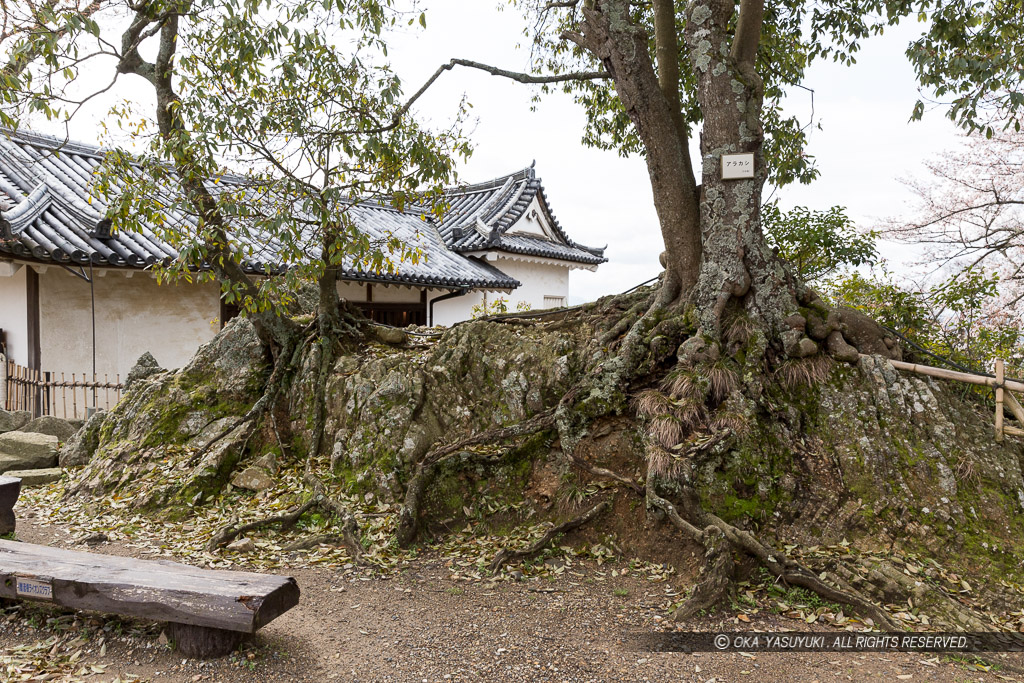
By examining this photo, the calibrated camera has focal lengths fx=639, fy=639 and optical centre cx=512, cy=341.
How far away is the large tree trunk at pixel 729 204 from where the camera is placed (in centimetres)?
620

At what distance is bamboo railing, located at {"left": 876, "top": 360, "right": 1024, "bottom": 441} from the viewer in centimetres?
527

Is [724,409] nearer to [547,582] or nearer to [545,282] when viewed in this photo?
[547,582]

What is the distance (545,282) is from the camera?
19859 mm

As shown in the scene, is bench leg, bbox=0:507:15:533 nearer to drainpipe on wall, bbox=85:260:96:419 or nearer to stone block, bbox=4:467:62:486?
stone block, bbox=4:467:62:486

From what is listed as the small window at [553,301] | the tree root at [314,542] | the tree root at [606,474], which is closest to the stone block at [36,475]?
the tree root at [314,542]

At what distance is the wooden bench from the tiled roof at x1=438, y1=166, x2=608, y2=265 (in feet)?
44.1

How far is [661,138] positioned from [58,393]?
34.1 ft

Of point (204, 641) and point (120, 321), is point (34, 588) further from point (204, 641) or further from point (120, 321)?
point (120, 321)

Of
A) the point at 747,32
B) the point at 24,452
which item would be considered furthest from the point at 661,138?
the point at 24,452

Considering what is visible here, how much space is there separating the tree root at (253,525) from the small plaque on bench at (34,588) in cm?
158

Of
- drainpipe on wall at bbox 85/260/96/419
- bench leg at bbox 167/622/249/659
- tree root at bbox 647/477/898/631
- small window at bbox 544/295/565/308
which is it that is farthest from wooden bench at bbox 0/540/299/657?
small window at bbox 544/295/565/308

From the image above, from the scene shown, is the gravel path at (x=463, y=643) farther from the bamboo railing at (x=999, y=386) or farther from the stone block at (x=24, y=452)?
the stone block at (x=24, y=452)

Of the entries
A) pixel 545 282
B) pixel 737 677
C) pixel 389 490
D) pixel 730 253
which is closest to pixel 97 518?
pixel 389 490

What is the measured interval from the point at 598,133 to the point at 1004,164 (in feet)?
26.5
